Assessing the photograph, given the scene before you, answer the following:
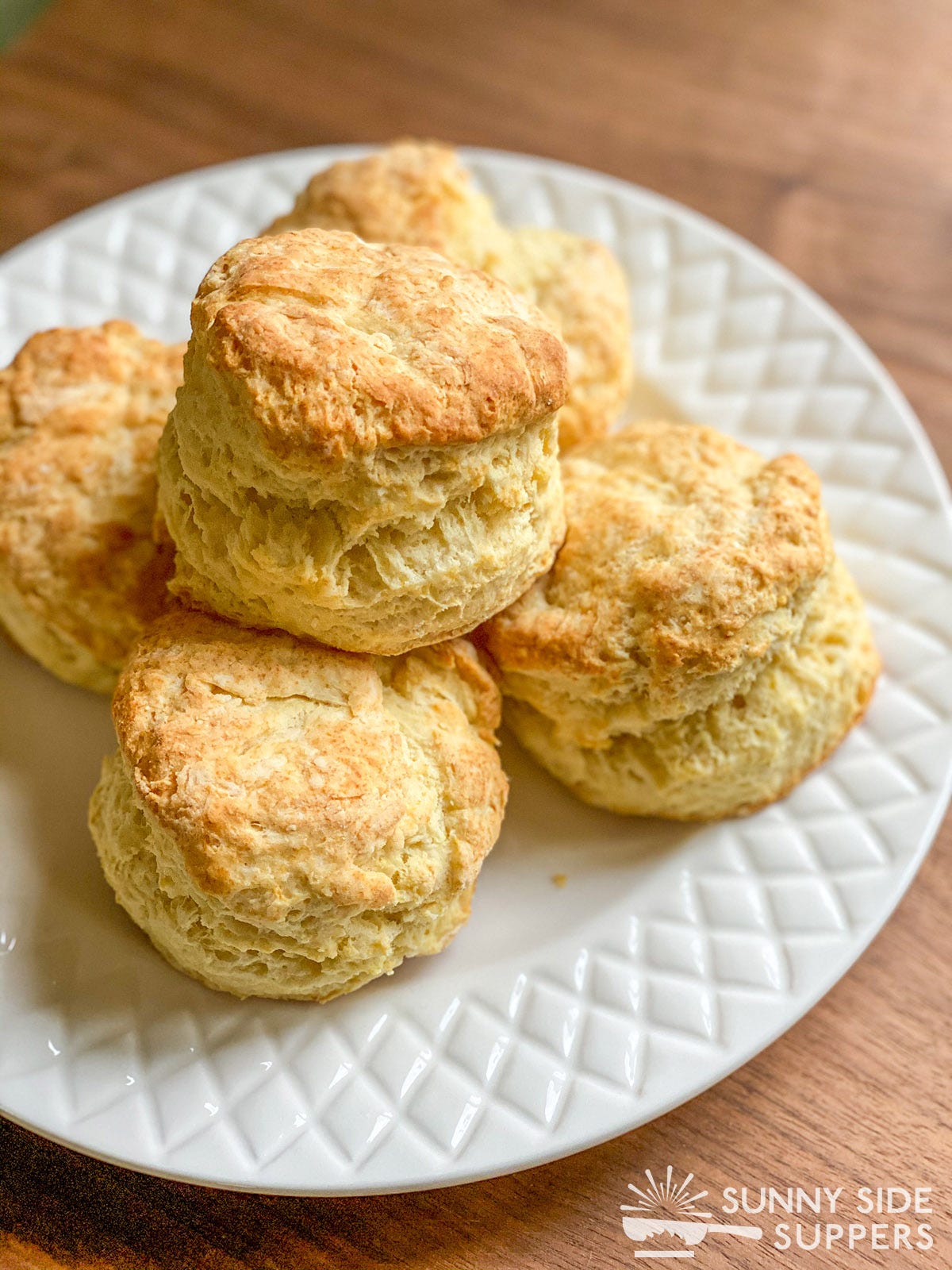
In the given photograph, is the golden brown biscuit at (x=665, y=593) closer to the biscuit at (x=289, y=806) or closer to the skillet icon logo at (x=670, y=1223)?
the biscuit at (x=289, y=806)

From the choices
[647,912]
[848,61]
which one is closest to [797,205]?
[848,61]

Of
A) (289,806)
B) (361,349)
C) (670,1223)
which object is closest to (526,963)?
(670,1223)

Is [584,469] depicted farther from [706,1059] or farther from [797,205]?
[797,205]

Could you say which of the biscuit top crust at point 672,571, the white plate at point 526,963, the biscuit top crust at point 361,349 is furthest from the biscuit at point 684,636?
the biscuit top crust at point 361,349

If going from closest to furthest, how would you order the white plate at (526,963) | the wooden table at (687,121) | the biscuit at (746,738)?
the white plate at (526,963)
the biscuit at (746,738)
the wooden table at (687,121)

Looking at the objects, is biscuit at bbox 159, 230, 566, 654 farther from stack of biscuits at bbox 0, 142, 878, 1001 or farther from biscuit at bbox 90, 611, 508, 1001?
biscuit at bbox 90, 611, 508, 1001

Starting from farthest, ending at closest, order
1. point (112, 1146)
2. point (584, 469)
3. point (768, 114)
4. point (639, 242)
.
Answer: point (768, 114)
point (639, 242)
point (584, 469)
point (112, 1146)
